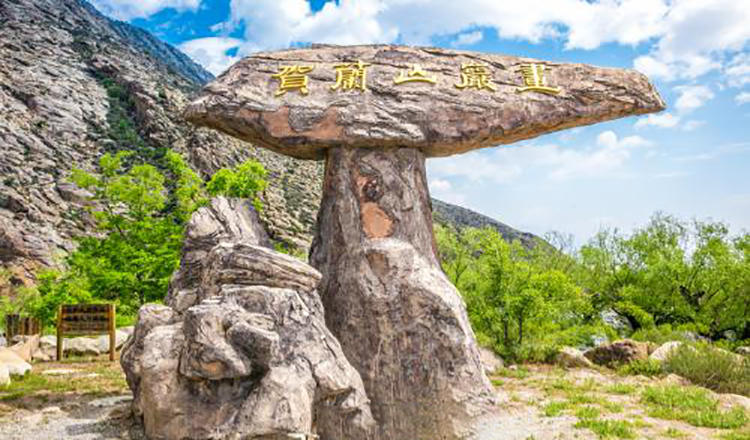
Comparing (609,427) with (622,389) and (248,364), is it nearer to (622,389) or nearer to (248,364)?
(622,389)

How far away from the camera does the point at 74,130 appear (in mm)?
32531

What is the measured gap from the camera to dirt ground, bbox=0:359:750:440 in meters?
5.73

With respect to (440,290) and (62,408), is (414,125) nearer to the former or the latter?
→ (440,290)

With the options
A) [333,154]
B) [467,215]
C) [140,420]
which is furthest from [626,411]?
[467,215]

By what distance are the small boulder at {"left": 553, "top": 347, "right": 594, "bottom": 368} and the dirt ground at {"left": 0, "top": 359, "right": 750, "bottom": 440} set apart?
0.67m

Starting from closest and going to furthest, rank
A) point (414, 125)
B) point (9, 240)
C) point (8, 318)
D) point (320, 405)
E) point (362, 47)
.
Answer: point (320, 405) → point (414, 125) → point (362, 47) → point (8, 318) → point (9, 240)

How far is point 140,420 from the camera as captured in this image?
6.16 meters

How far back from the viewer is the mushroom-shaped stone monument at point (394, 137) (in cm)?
645

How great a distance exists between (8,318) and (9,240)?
12456mm

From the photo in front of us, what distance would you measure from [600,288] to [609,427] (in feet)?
38.0

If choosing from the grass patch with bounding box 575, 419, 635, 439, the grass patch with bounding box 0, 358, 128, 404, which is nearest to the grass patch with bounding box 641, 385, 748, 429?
the grass patch with bounding box 575, 419, 635, 439

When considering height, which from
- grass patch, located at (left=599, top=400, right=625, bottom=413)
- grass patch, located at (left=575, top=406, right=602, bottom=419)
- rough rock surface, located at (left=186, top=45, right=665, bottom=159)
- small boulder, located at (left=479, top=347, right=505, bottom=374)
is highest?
rough rock surface, located at (left=186, top=45, right=665, bottom=159)

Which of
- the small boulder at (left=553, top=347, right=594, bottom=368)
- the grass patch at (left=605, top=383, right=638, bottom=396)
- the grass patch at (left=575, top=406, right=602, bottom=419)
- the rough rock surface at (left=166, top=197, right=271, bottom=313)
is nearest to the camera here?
the grass patch at (left=575, top=406, right=602, bottom=419)

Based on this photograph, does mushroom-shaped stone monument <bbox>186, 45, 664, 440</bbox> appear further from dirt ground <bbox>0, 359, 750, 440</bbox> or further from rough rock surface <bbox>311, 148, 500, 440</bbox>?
dirt ground <bbox>0, 359, 750, 440</bbox>
